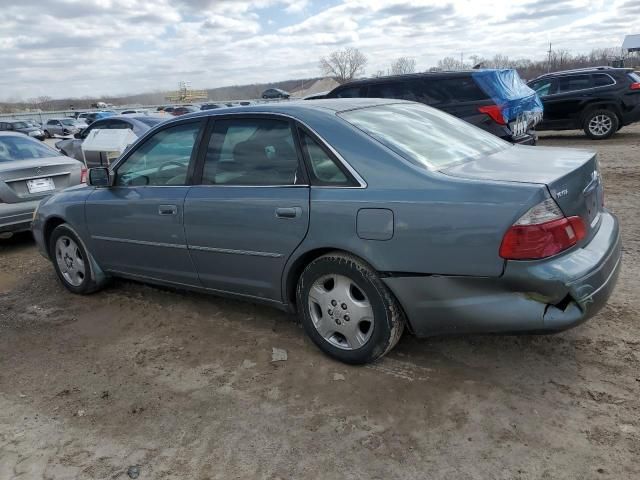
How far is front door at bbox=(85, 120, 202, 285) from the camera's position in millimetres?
3908

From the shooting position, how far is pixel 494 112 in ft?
26.9

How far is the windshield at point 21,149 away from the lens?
7180mm

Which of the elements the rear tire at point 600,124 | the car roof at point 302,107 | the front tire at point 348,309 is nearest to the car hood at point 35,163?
the car roof at point 302,107

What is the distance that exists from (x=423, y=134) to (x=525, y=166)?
0.68 m

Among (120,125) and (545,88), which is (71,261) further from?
(545,88)

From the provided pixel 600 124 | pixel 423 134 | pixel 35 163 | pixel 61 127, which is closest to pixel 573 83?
pixel 600 124

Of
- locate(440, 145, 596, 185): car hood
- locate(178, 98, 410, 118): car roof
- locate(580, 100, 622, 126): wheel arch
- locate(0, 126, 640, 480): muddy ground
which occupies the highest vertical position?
locate(178, 98, 410, 118): car roof

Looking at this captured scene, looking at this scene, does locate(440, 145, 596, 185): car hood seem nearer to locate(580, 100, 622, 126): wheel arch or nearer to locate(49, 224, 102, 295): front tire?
locate(49, 224, 102, 295): front tire

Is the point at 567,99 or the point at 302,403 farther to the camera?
the point at 567,99

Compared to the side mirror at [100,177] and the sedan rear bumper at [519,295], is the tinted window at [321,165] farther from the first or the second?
the side mirror at [100,177]

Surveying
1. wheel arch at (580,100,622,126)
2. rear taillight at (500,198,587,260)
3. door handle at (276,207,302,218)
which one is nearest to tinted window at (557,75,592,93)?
wheel arch at (580,100,622,126)

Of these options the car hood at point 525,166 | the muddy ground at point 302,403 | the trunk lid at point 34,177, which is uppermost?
the car hood at point 525,166

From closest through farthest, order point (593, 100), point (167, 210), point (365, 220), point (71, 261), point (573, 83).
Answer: point (365, 220)
point (167, 210)
point (71, 261)
point (593, 100)
point (573, 83)

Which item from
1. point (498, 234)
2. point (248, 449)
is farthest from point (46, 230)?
point (498, 234)
